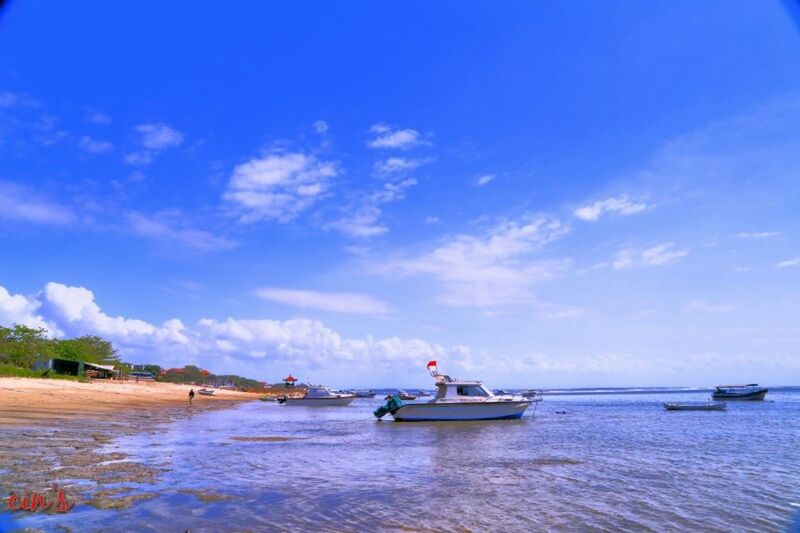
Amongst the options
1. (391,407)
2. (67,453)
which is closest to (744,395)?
(391,407)

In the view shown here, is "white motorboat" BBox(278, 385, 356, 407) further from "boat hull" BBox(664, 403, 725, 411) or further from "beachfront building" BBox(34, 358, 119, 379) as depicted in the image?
"boat hull" BBox(664, 403, 725, 411)

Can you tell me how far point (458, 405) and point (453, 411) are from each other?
0.50 m

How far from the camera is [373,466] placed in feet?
47.2

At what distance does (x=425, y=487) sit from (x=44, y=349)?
55739mm

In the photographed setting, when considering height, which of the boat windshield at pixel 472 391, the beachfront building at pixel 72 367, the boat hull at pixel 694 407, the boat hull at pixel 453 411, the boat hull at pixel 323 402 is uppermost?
the beachfront building at pixel 72 367

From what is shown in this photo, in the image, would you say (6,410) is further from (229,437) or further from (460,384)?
(460,384)

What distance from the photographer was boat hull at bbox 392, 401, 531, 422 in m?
29.8

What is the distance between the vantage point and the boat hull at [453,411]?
2983 cm

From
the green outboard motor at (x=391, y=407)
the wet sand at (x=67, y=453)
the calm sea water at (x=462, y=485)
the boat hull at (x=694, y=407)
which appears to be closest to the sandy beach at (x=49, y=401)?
the wet sand at (x=67, y=453)

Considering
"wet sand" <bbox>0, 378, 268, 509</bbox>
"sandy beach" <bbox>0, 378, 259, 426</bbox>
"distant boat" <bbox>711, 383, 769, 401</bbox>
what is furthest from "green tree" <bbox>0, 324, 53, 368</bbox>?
"distant boat" <bbox>711, 383, 769, 401</bbox>

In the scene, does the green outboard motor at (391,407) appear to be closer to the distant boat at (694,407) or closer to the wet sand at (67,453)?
the wet sand at (67,453)

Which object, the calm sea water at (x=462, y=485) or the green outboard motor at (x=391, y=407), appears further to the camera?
the green outboard motor at (x=391, y=407)

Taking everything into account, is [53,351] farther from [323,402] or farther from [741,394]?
[741,394]

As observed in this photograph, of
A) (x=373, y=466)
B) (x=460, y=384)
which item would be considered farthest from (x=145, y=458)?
(x=460, y=384)
